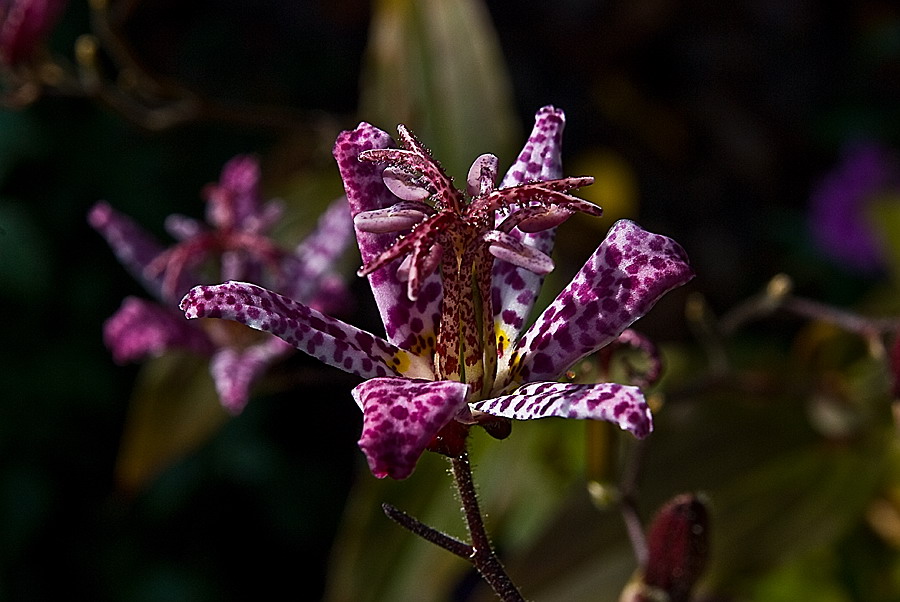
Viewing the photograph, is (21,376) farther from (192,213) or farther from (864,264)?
(864,264)

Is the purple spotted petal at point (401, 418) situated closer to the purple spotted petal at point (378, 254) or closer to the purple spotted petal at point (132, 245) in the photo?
the purple spotted petal at point (378, 254)

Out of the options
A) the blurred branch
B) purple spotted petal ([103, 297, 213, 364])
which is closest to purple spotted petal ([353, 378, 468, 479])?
purple spotted petal ([103, 297, 213, 364])

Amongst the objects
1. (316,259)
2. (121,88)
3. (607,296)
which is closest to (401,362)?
(607,296)

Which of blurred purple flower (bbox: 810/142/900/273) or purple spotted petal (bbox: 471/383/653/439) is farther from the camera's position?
blurred purple flower (bbox: 810/142/900/273)

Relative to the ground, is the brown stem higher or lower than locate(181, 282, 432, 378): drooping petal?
lower

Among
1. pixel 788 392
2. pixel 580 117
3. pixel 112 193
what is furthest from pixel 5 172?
pixel 788 392

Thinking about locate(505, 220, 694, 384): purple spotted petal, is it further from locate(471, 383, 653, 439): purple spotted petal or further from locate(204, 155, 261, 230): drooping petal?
locate(204, 155, 261, 230): drooping petal

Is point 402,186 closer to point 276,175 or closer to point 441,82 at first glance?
point 441,82
